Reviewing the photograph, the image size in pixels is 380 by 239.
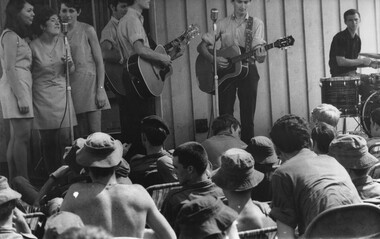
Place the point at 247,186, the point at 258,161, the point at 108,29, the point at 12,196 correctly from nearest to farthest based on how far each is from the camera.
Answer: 1. the point at 12,196
2. the point at 247,186
3. the point at 258,161
4. the point at 108,29

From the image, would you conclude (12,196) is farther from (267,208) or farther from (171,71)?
(171,71)

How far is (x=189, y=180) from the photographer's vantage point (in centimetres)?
571

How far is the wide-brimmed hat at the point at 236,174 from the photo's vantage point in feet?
18.3

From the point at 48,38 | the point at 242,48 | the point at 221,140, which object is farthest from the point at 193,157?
the point at 242,48

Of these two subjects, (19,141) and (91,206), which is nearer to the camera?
(91,206)

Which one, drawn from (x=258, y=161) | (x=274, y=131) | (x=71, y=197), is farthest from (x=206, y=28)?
(x=71, y=197)

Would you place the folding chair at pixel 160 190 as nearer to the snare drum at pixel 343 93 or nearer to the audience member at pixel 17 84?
the audience member at pixel 17 84

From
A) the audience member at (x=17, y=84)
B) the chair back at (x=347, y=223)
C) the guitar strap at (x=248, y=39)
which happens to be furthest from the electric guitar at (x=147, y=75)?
the chair back at (x=347, y=223)

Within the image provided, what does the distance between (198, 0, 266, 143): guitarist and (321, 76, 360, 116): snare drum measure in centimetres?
91

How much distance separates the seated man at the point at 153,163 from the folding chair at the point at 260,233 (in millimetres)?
1780

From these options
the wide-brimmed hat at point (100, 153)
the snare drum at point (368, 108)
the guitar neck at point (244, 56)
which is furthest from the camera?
the snare drum at point (368, 108)

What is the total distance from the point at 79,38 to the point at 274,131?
14.7 feet

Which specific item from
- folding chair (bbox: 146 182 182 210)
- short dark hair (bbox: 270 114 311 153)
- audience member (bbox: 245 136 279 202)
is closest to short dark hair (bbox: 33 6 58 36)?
audience member (bbox: 245 136 279 202)

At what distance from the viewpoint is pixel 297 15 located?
1173 cm
